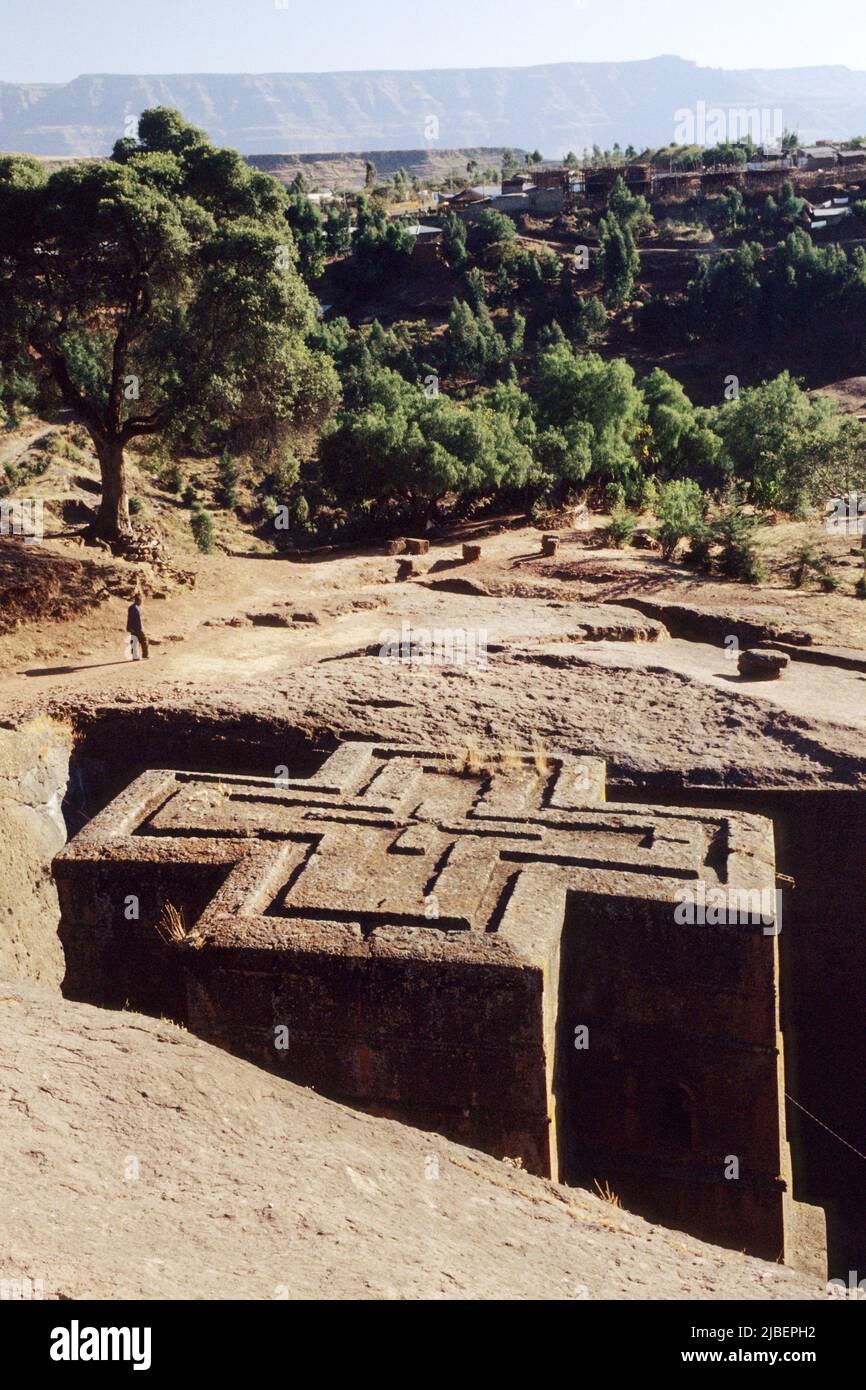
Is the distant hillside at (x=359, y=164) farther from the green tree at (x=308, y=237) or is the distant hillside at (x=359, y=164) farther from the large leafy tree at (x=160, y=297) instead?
the large leafy tree at (x=160, y=297)

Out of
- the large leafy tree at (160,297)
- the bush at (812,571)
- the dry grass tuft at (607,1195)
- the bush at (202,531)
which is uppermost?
the large leafy tree at (160,297)

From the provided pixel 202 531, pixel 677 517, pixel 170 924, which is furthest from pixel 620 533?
pixel 170 924

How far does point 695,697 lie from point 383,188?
275ft

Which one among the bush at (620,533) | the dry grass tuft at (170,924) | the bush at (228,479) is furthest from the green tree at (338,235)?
the dry grass tuft at (170,924)

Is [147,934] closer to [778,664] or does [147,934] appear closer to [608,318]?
[778,664]

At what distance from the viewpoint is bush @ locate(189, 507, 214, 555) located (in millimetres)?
26806

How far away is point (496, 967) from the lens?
272 inches

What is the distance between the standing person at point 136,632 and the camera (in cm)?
1450

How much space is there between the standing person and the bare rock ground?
26.5ft

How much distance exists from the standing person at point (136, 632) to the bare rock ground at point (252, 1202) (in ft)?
26.5

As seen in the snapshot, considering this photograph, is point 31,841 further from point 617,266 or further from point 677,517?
point 617,266

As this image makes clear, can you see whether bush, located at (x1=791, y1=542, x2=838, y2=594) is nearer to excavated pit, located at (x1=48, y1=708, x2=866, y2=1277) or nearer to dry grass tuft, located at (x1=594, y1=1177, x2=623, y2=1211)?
excavated pit, located at (x1=48, y1=708, x2=866, y2=1277)

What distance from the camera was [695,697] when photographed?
11617 mm
